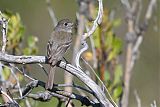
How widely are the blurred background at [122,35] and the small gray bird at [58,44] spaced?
1.88 metres

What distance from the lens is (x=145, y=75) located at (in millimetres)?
8812

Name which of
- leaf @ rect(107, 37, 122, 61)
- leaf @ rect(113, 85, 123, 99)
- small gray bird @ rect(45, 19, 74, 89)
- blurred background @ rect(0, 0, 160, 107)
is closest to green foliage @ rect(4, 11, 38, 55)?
small gray bird @ rect(45, 19, 74, 89)

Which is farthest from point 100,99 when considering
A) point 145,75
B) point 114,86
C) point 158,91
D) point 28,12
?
point 28,12

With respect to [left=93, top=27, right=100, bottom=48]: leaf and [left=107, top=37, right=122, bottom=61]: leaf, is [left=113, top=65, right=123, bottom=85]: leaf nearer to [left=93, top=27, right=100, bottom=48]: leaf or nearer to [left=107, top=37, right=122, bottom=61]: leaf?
[left=107, top=37, right=122, bottom=61]: leaf

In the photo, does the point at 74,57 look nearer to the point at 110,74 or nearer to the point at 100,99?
the point at 100,99

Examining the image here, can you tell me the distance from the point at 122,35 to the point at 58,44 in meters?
5.27

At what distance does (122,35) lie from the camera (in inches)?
376

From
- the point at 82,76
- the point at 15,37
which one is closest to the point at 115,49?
the point at 15,37

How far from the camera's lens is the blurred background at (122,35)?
26.5 feet

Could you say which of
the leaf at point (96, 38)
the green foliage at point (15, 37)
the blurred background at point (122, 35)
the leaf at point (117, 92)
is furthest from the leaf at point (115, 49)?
the blurred background at point (122, 35)

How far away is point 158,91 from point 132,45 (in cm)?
269

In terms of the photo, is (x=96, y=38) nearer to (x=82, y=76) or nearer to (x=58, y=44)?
(x=58, y=44)

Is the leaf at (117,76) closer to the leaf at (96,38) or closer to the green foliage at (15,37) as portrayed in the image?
the leaf at (96,38)

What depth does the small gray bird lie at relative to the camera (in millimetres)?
3959
